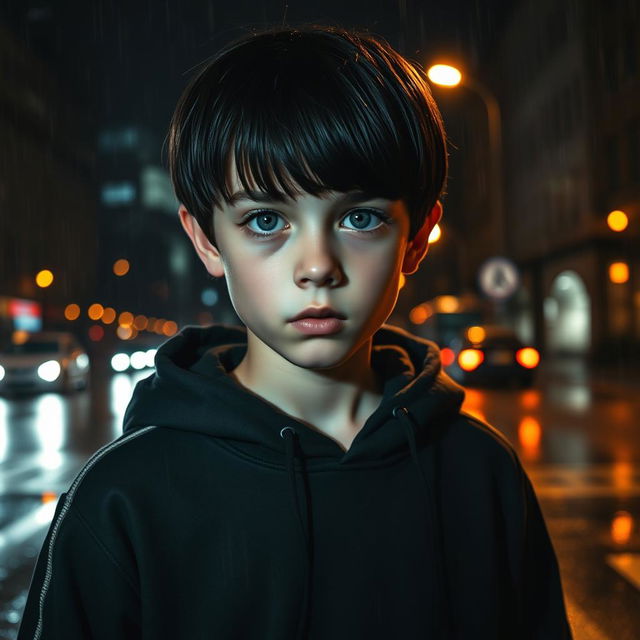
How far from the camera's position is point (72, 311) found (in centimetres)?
6488

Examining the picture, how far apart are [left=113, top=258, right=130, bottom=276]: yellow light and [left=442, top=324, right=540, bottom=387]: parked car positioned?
245ft

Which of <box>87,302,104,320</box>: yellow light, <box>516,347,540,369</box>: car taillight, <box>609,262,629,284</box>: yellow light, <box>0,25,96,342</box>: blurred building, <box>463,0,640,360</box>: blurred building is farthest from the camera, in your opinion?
<box>87,302,104,320</box>: yellow light

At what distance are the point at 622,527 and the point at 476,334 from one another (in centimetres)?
1292

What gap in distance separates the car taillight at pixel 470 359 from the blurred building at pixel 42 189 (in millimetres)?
31406

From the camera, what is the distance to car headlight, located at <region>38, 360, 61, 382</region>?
1894 cm

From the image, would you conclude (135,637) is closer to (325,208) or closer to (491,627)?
(491,627)

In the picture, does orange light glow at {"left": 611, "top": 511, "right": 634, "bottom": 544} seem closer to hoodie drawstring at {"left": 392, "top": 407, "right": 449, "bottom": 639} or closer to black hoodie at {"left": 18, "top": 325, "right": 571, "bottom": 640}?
black hoodie at {"left": 18, "top": 325, "right": 571, "bottom": 640}

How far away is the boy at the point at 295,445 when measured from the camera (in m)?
1.49

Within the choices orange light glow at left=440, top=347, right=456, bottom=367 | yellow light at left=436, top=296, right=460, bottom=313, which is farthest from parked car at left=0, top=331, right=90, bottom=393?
yellow light at left=436, top=296, right=460, bottom=313

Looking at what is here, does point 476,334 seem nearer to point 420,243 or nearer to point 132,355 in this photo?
point 420,243

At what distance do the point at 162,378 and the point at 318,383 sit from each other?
13.4 inches

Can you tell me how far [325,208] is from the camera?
151cm

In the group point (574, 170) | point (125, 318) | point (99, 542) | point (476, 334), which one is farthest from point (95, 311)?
point (99, 542)

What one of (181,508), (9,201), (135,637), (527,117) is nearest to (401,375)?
(181,508)
